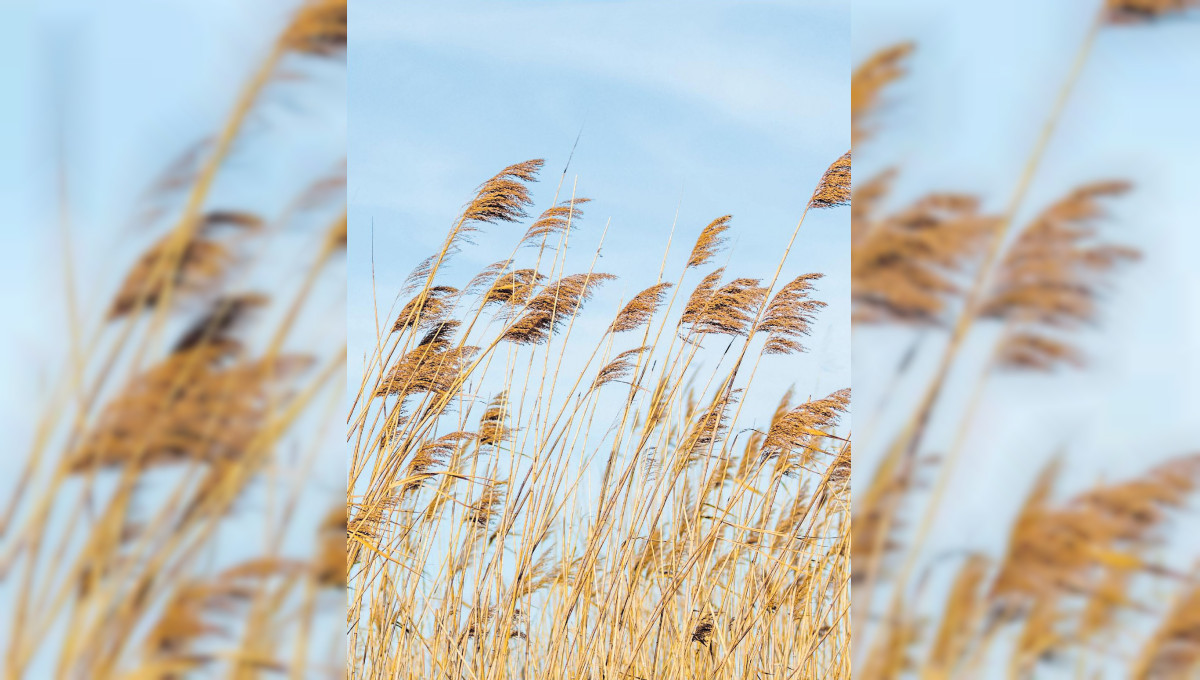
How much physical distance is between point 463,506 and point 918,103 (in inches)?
82.8

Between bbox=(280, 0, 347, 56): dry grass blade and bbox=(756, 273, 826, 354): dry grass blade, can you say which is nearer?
bbox=(280, 0, 347, 56): dry grass blade

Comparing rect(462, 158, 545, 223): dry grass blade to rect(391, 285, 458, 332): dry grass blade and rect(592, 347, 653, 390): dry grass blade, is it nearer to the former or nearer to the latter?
rect(391, 285, 458, 332): dry grass blade

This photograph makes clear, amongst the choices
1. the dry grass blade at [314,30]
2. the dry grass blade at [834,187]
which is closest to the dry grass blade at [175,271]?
the dry grass blade at [314,30]

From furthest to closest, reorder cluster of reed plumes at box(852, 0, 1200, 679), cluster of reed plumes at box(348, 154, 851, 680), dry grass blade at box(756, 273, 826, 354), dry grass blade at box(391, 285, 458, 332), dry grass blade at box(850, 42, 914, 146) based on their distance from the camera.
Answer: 1. dry grass blade at box(391, 285, 458, 332)
2. dry grass blade at box(756, 273, 826, 354)
3. cluster of reed plumes at box(348, 154, 851, 680)
4. dry grass blade at box(850, 42, 914, 146)
5. cluster of reed plumes at box(852, 0, 1200, 679)

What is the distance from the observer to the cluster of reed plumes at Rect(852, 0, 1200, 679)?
1031 mm

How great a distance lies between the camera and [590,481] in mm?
2965

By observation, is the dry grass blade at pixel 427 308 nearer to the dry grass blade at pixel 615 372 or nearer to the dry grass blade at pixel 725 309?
the dry grass blade at pixel 615 372

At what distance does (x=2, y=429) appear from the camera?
1245mm

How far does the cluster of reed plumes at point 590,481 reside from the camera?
9.41 feet

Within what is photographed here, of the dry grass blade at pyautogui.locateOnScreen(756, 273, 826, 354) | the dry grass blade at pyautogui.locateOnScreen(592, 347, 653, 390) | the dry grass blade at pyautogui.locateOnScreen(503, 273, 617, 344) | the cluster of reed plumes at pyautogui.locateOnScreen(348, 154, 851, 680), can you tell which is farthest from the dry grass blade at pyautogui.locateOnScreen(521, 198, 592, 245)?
the dry grass blade at pyautogui.locateOnScreen(756, 273, 826, 354)

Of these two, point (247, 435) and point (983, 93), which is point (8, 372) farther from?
point (983, 93)

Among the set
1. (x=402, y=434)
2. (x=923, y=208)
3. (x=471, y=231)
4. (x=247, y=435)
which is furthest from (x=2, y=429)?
(x=471, y=231)

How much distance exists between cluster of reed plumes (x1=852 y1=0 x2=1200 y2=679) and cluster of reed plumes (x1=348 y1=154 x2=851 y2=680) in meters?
1.76

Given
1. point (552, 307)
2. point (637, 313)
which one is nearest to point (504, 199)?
point (552, 307)
